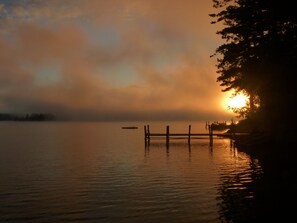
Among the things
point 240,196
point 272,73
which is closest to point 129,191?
point 240,196

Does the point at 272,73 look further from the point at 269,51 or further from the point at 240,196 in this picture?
the point at 240,196

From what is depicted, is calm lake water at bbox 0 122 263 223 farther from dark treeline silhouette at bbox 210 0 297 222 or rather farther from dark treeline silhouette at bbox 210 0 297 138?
dark treeline silhouette at bbox 210 0 297 138

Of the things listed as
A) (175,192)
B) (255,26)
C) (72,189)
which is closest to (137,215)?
(175,192)

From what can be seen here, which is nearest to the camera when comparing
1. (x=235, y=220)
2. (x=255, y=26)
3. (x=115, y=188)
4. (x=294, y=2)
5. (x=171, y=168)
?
(x=235, y=220)

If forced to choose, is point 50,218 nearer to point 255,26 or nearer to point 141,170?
point 141,170

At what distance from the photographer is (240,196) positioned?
1948cm

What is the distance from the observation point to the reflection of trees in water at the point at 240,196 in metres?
15.7

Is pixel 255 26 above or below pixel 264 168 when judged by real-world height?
above

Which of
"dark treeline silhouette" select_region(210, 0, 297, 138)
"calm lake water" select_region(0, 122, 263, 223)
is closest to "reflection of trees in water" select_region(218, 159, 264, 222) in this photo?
"calm lake water" select_region(0, 122, 263, 223)

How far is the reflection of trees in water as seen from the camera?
51.5 feet

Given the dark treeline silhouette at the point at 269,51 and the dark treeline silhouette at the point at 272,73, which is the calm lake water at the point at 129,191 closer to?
the dark treeline silhouette at the point at 272,73

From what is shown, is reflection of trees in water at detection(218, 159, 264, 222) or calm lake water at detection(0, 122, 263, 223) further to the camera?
calm lake water at detection(0, 122, 263, 223)

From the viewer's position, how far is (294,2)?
79.4ft

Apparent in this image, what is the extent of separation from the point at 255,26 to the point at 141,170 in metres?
14.6
